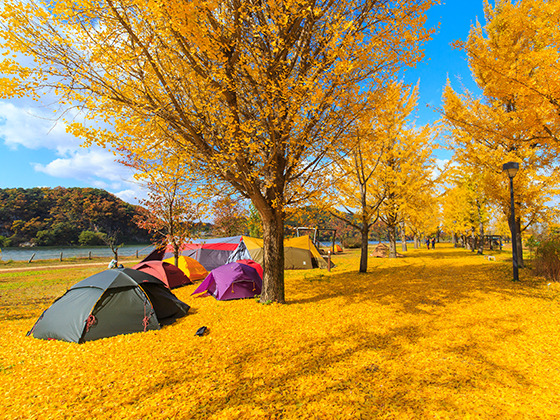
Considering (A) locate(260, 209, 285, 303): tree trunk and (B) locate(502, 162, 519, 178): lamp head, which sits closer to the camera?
(A) locate(260, 209, 285, 303): tree trunk

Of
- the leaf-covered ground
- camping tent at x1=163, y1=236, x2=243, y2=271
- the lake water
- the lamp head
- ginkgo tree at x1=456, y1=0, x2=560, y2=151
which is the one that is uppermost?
ginkgo tree at x1=456, y1=0, x2=560, y2=151

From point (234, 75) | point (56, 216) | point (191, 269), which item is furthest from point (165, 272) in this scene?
point (56, 216)

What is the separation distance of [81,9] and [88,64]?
3.17 ft

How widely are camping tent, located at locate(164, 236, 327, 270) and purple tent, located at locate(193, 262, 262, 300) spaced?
5.24m

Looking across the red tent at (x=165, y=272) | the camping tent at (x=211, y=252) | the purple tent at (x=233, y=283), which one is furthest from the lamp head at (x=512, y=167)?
the red tent at (x=165, y=272)

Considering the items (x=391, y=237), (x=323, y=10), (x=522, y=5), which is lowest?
(x=391, y=237)

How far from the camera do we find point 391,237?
19.1 meters

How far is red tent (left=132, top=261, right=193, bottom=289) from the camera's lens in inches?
390

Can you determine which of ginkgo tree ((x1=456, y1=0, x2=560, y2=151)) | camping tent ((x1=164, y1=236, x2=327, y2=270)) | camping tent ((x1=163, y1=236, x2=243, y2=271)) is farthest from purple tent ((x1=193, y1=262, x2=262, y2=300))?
ginkgo tree ((x1=456, y1=0, x2=560, y2=151))

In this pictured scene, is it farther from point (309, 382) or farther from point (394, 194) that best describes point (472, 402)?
point (394, 194)

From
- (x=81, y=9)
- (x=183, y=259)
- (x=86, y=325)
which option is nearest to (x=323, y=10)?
(x=81, y=9)

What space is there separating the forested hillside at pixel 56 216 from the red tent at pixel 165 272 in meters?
52.4

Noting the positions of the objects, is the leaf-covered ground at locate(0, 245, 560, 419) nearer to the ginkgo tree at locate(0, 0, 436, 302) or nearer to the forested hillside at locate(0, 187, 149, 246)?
the ginkgo tree at locate(0, 0, 436, 302)

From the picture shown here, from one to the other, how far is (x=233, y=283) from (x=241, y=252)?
6480 mm
